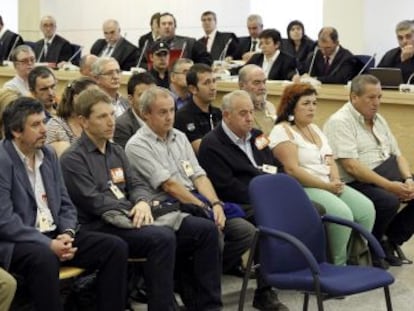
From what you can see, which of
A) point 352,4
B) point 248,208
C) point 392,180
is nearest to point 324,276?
point 248,208

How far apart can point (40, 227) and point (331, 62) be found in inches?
204

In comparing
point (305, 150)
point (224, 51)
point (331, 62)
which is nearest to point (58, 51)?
point (224, 51)

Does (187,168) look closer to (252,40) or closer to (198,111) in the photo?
(198,111)

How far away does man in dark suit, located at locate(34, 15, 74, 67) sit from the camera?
10492mm

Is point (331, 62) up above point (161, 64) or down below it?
below

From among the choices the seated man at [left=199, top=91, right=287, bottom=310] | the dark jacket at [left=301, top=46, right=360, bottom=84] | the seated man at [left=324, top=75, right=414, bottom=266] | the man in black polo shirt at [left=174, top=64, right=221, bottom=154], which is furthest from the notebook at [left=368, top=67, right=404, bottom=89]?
the seated man at [left=199, top=91, right=287, bottom=310]

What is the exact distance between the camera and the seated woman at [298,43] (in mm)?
9867

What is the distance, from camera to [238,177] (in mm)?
4570

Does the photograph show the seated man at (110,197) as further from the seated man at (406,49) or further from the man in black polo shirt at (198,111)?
the seated man at (406,49)

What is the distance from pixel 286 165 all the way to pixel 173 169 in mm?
818

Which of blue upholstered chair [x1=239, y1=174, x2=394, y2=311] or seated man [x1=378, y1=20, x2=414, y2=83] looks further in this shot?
seated man [x1=378, y1=20, x2=414, y2=83]

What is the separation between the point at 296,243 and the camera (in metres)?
3.47

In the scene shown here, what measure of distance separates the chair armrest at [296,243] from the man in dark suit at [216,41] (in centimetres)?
677

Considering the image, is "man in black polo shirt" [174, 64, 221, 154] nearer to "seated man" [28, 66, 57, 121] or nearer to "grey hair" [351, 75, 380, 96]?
"seated man" [28, 66, 57, 121]
